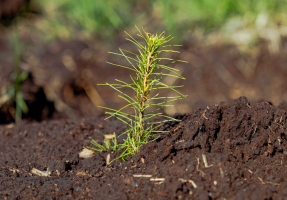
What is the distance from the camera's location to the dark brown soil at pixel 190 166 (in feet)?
4.21

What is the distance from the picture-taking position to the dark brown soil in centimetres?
128

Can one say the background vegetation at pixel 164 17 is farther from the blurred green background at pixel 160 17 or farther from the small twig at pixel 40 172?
the small twig at pixel 40 172

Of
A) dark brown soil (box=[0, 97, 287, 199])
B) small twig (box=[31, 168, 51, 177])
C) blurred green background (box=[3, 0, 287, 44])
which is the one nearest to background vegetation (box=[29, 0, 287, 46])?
blurred green background (box=[3, 0, 287, 44])

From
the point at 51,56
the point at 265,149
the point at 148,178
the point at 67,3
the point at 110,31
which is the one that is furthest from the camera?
the point at 67,3

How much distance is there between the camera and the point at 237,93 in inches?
163

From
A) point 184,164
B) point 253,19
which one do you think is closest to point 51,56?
point 253,19

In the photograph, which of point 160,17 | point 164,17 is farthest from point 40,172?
point 160,17

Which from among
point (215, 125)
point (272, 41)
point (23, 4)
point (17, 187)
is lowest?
point (17, 187)

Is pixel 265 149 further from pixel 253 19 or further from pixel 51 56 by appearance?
pixel 51 56

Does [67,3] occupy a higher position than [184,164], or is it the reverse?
[67,3]

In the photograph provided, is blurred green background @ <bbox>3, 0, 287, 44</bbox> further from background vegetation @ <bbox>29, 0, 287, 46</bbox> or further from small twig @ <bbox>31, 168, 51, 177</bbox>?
small twig @ <bbox>31, 168, 51, 177</bbox>

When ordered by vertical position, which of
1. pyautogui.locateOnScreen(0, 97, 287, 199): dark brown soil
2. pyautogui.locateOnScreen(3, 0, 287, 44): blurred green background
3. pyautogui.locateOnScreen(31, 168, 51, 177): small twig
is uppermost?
pyautogui.locateOnScreen(3, 0, 287, 44): blurred green background

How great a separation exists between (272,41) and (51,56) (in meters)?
3.60

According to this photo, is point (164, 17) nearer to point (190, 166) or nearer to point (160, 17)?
point (160, 17)
